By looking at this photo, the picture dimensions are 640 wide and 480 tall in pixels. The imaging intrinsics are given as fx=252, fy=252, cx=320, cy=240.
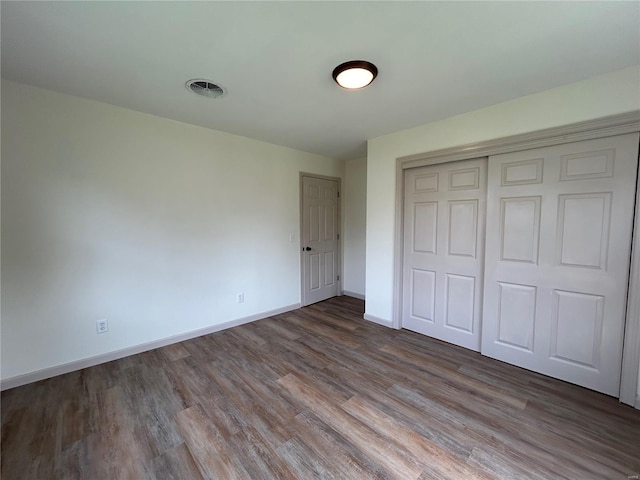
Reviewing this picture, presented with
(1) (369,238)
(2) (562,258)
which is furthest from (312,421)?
(2) (562,258)

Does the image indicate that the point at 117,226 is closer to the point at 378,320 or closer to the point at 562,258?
the point at 378,320

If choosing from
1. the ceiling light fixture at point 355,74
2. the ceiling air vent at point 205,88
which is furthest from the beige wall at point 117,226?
the ceiling light fixture at point 355,74

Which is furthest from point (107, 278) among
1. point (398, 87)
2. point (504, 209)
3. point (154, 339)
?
point (504, 209)

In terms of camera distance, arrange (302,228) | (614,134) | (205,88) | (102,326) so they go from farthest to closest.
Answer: (302,228) → (102,326) → (205,88) → (614,134)

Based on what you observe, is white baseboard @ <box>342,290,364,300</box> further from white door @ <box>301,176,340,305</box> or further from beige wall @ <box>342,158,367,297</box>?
white door @ <box>301,176,340,305</box>

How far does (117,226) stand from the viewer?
8.08ft

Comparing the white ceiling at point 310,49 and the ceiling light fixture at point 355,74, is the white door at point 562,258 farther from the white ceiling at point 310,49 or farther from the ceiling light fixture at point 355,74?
the ceiling light fixture at point 355,74

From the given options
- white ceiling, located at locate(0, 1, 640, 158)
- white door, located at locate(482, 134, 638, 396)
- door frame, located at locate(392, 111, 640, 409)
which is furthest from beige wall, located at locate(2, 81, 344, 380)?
white door, located at locate(482, 134, 638, 396)

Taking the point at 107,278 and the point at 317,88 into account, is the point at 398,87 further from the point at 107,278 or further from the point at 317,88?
the point at 107,278

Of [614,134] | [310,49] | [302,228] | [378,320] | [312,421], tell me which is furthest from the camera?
[302,228]

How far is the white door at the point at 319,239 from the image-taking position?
4.09 meters

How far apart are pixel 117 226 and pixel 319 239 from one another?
270 centimetres

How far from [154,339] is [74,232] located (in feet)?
4.24

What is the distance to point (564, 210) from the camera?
210 centimetres
